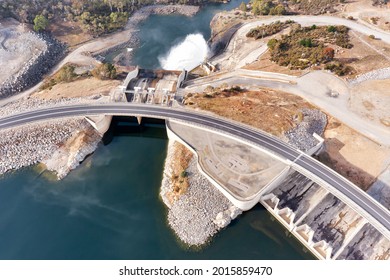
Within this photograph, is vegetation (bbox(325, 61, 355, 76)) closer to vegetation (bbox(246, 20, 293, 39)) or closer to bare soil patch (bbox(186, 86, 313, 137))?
bare soil patch (bbox(186, 86, 313, 137))

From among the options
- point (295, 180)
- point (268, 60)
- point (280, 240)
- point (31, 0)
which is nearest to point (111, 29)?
point (31, 0)

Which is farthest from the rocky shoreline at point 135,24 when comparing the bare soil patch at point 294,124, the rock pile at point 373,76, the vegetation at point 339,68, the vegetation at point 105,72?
the rock pile at point 373,76

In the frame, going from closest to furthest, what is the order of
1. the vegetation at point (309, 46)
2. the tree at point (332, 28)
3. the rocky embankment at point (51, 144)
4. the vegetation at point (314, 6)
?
the rocky embankment at point (51, 144) → the vegetation at point (309, 46) → the tree at point (332, 28) → the vegetation at point (314, 6)

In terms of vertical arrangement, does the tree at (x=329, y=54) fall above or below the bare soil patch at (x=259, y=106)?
above

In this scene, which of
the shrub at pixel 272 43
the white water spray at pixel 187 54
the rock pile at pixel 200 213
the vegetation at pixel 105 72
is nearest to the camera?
the rock pile at pixel 200 213

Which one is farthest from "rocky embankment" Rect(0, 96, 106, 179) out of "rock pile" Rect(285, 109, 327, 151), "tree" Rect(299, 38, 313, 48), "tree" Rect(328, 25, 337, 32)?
"tree" Rect(328, 25, 337, 32)

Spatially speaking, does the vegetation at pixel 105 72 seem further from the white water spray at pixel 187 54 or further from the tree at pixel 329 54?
the tree at pixel 329 54

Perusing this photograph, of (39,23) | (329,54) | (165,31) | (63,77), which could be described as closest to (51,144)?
(63,77)
